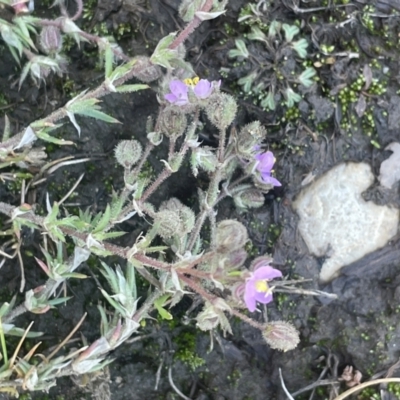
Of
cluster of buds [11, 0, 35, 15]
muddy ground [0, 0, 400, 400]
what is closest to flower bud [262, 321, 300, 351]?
muddy ground [0, 0, 400, 400]

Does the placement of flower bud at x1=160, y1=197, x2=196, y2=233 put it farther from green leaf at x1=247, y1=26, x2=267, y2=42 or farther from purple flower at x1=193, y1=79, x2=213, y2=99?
green leaf at x1=247, y1=26, x2=267, y2=42

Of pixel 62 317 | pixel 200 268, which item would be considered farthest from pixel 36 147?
pixel 200 268

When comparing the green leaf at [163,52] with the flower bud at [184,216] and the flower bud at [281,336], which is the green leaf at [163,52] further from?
the flower bud at [281,336]

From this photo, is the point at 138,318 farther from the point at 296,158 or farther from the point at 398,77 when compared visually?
the point at 398,77

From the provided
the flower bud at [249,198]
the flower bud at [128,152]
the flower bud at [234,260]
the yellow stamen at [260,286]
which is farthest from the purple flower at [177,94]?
the yellow stamen at [260,286]

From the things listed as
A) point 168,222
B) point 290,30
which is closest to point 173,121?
point 168,222

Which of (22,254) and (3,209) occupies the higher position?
(3,209)
